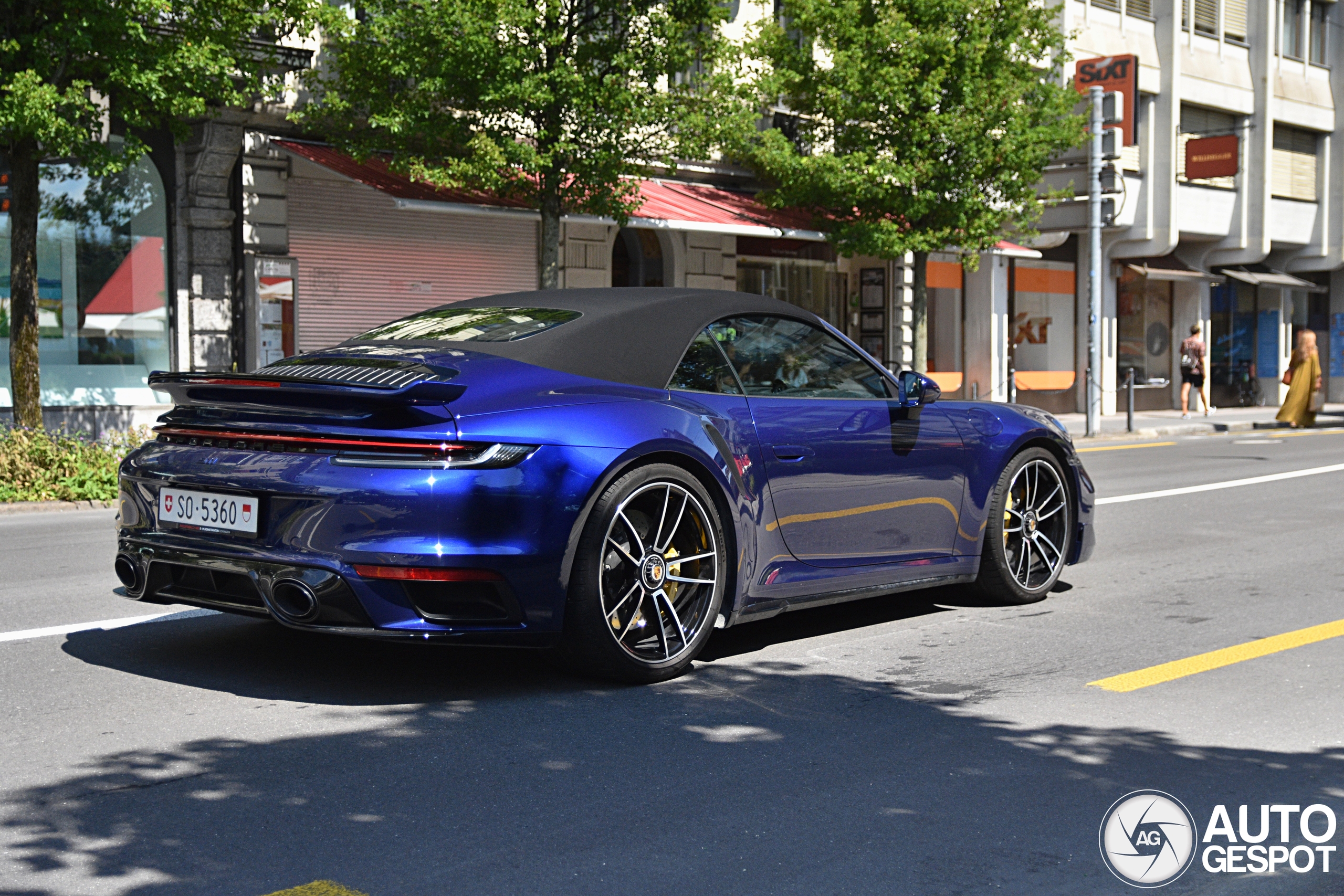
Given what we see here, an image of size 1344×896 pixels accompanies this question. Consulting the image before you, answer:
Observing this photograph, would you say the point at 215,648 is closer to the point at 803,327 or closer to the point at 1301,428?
the point at 803,327

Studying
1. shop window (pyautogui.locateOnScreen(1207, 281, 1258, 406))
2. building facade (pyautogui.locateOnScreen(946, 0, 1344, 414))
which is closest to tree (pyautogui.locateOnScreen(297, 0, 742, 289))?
building facade (pyautogui.locateOnScreen(946, 0, 1344, 414))

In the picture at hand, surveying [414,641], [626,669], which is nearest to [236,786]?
[414,641]

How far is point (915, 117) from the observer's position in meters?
22.1

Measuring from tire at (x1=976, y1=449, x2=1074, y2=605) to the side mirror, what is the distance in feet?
2.43

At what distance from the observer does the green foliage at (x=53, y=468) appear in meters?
12.7

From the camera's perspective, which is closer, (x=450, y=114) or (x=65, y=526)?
(x=65, y=526)

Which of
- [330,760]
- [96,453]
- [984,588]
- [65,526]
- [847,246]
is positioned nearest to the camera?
[330,760]

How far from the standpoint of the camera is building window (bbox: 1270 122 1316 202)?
35.4 meters

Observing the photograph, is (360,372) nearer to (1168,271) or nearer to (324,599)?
(324,599)

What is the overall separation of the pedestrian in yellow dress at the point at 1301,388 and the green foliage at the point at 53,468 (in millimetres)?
20564

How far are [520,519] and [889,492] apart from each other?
1.93 m

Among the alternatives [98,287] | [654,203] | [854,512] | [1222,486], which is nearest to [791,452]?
[854,512]

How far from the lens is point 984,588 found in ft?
22.6

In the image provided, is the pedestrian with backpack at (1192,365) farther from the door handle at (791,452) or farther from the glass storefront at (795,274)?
the door handle at (791,452)
